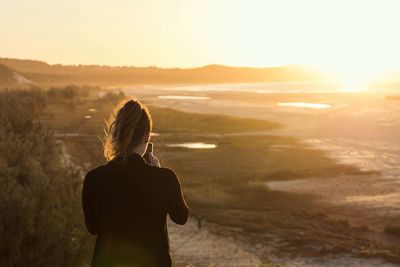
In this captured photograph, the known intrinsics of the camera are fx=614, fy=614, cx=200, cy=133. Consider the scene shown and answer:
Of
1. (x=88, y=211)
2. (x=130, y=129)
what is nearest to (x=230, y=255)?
(x=88, y=211)

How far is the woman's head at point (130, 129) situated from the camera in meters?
3.41

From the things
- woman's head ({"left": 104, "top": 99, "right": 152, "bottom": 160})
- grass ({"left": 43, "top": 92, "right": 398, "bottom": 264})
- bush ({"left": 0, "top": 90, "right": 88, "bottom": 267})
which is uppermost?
woman's head ({"left": 104, "top": 99, "right": 152, "bottom": 160})

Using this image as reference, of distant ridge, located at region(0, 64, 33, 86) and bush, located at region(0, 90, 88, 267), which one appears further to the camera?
distant ridge, located at region(0, 64, 33, 86)

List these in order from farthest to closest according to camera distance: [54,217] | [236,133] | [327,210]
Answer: [236,133] → [327,210] → [54,217]

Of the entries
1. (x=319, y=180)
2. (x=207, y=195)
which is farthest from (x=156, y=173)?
(x=319, y=180)

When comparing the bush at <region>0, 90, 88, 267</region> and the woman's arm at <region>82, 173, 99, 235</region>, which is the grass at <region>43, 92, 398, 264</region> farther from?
the woman's arm at <region>82, 173, 99, 235</region>

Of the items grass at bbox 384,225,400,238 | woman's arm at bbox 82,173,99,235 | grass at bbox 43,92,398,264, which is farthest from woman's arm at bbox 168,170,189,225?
grass at bbox 384,225,400,238

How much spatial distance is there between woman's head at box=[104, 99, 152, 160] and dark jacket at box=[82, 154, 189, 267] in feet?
0.19

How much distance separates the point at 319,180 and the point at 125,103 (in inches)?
884

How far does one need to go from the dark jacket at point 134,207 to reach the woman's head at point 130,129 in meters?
0.06

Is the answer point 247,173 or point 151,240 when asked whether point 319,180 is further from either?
point 151,240

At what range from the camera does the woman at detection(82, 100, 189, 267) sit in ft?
11.2

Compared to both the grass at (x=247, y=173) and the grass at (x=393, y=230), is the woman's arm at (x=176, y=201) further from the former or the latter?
the grass at (x=393, y=230)

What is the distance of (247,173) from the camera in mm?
26609
